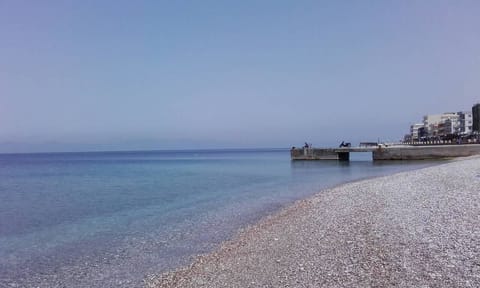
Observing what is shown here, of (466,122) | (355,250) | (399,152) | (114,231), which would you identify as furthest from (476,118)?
(355,250)

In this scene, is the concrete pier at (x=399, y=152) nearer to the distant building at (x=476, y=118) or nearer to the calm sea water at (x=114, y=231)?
the calm sea water at (x=114, y=231)

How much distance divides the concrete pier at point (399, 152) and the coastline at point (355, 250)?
1883 inches

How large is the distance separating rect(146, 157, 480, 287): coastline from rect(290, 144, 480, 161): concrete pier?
47.8 metres

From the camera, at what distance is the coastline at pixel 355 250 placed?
306 inches

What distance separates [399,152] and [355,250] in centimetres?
5975

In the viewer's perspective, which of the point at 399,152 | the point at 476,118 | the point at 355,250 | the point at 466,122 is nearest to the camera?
the point at 355,250

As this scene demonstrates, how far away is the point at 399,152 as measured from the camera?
212 feet

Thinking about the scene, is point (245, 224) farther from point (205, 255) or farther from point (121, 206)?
point (121, 206)

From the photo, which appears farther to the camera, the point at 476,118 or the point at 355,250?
the point at 476,118

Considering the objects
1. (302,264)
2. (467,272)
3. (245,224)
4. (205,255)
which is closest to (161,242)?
(205,255)

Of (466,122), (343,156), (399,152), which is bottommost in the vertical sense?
(343,156)

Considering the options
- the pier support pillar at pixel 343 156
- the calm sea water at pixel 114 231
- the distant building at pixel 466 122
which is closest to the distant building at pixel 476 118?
the distant building at pixel 466 122

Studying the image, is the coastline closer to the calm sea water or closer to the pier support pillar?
the calm sea water

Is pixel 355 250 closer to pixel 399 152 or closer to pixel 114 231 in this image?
pixel 114 231
